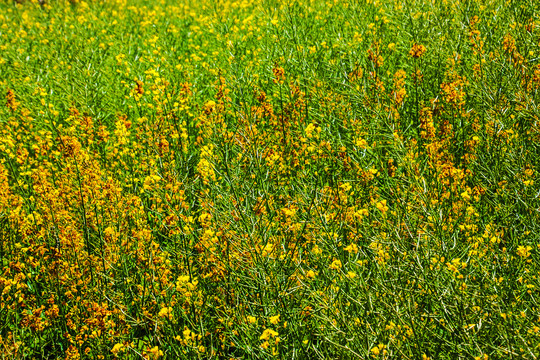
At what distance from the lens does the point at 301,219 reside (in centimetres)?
301

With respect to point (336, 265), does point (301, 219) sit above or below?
below

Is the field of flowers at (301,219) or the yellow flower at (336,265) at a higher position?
the yellow flower at (336,265)

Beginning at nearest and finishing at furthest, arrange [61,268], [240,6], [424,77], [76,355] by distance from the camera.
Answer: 1. [76,355]
2. [61,268]
3. [424,77]
4. [240,6]

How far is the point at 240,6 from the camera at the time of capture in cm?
733

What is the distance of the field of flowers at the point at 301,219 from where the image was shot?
2.26 m

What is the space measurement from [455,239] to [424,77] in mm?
2411

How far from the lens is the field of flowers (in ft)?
7.40

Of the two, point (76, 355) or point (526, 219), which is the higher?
point (526, 219)

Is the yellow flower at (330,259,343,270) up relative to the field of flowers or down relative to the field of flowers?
up

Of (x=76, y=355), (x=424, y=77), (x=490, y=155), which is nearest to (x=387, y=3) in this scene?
(x=424, y=77)

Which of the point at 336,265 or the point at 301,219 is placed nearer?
the point at 336,265

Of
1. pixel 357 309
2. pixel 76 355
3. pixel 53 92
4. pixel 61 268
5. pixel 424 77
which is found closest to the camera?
pixel 357 309

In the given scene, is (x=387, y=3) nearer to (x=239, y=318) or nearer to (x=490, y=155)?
(x=490, y=155)

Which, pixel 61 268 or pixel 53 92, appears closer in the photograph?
pixel 61 268
